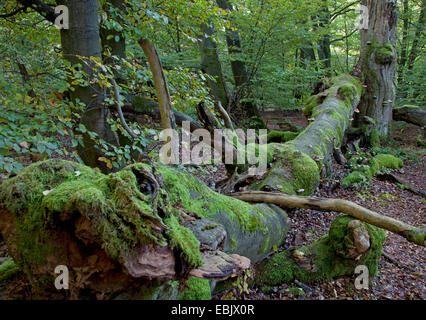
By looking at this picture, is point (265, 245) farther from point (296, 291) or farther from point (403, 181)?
point (403, 181)

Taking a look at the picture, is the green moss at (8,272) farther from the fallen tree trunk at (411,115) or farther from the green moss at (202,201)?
the fallen tree trunk at (411,115)

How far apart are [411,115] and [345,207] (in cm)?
941

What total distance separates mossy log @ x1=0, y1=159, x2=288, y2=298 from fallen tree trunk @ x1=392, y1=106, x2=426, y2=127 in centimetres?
1123

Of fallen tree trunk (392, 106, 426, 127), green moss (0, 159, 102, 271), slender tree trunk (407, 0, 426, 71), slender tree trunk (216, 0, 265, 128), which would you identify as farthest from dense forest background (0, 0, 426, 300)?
slender tree trunk (407, 0, 426, 71)

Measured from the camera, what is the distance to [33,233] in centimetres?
155

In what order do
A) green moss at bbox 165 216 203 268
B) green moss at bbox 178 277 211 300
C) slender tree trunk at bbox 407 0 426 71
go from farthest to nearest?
slender tree trunk at bbox 407 0 426 71 → green moss at bbox 178 277 211 300 → green moss at bbox 165 216 203 268

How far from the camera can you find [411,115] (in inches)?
390

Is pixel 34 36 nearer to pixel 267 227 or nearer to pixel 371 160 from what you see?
pixel 267 227

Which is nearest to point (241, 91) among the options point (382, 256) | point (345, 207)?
A: point (382, 256)

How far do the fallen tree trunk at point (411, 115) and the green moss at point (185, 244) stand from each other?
11.4 meters

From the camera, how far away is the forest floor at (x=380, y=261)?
2.97m

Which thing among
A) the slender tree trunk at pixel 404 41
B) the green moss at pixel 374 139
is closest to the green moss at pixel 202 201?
the green moss at pixel 374 139

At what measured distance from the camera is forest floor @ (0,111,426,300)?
2.97 m

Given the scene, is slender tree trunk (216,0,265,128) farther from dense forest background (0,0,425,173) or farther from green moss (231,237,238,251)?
green moss (231,237,238,251)
